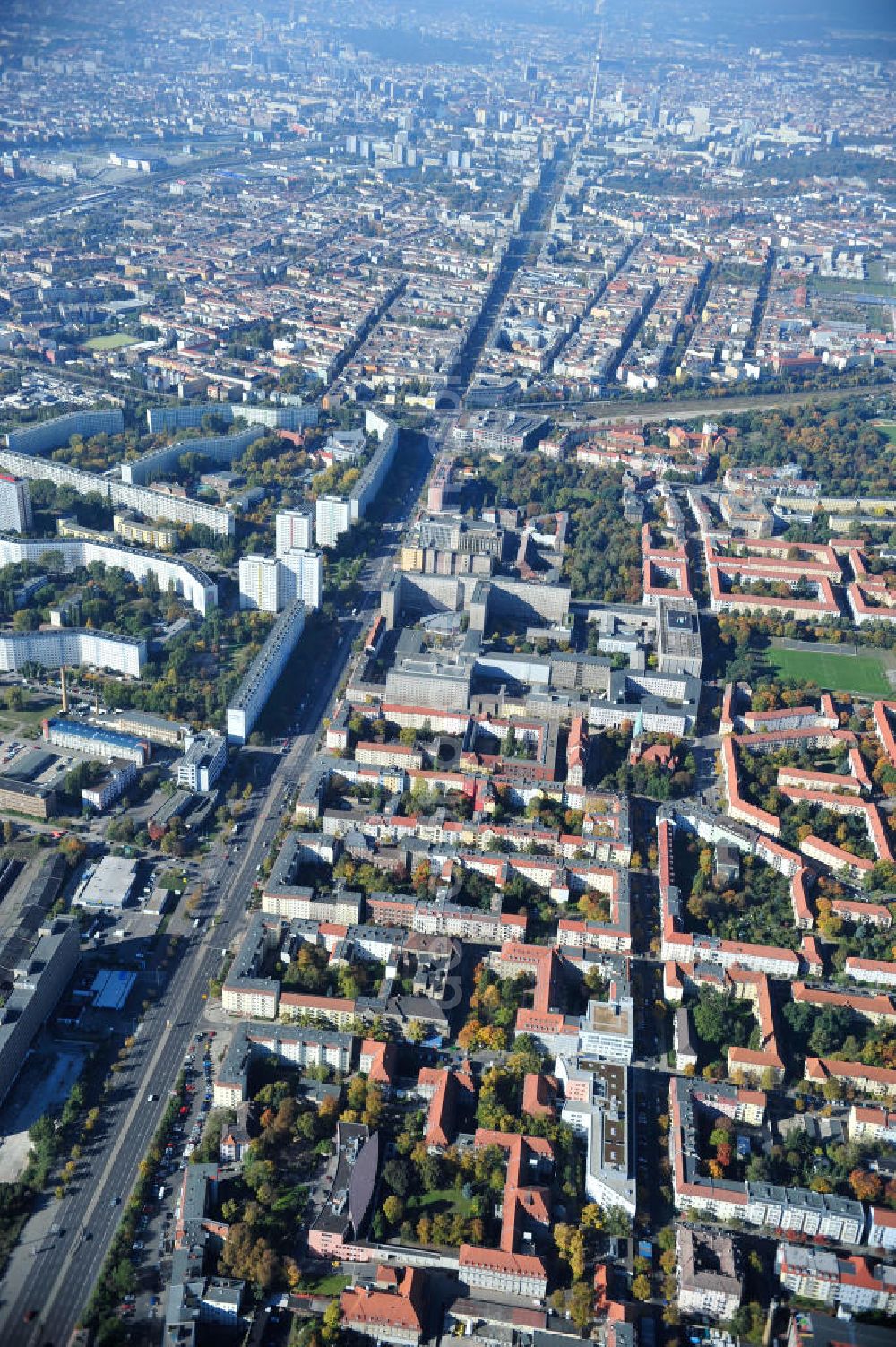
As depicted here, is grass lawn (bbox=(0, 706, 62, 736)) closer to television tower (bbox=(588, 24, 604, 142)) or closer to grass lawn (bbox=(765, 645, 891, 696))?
grass lawn (bbox=(765, 645, 891, 696))

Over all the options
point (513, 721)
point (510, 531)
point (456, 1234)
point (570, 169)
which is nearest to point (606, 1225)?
point (456, 1234)

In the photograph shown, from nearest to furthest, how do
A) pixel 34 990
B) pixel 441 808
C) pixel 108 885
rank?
1. pixel 34 990
2. pixel 108 885
3. pixel 441 808

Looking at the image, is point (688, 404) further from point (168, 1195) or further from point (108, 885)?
point (168, 1195)

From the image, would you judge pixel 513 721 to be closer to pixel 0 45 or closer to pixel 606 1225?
pixel 606 1225

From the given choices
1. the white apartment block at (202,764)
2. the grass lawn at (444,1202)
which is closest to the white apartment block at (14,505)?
the white apartment block at (202,764)

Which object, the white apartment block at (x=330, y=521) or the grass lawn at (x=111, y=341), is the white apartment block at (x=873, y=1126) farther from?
the grass lawn at (x=111, y=341)

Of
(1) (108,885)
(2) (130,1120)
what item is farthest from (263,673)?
(2) (130,1120)
